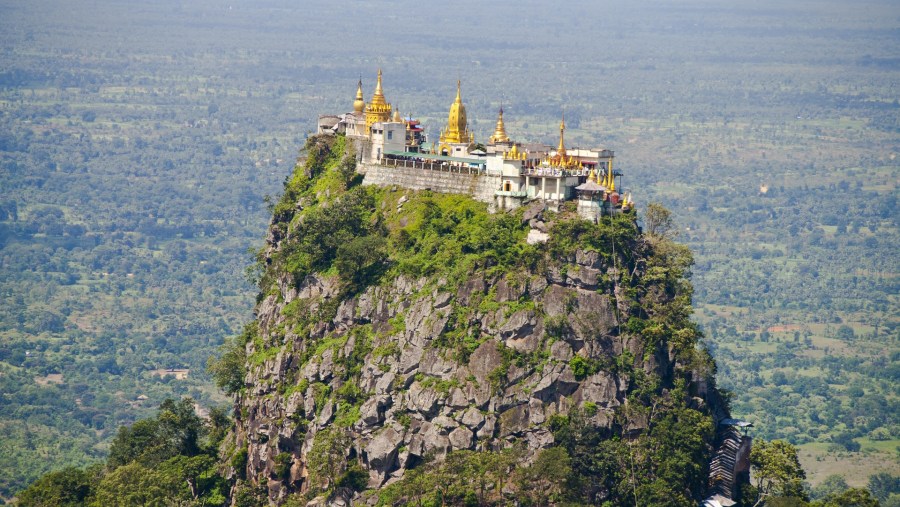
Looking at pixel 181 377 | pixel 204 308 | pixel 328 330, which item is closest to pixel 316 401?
pixel 328 330

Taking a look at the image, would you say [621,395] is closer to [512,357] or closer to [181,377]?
[512,357]

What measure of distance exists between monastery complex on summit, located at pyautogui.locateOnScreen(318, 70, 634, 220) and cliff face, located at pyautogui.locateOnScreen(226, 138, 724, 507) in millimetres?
1001

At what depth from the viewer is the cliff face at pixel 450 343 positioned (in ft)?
249

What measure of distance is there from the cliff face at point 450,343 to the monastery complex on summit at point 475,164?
100 cm

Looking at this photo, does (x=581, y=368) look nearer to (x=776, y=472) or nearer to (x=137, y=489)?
(x=776, y=472)

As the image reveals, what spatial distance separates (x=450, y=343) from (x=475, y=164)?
11602 millimetres

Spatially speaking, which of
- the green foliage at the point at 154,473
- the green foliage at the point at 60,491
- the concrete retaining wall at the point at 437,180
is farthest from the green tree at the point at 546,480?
the green foliage at the point at 60,491

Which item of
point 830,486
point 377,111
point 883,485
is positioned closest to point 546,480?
point 377,111

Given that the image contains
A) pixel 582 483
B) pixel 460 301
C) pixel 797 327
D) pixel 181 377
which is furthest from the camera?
pixel 797 327

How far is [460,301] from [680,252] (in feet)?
36.2

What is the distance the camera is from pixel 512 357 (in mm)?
76125

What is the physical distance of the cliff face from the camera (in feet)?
249

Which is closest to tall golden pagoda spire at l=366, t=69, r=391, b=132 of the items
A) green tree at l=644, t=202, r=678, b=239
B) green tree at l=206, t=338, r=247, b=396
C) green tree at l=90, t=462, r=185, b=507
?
green tree at l=206, t=338, r=247, b=396

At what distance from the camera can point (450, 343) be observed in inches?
3056
